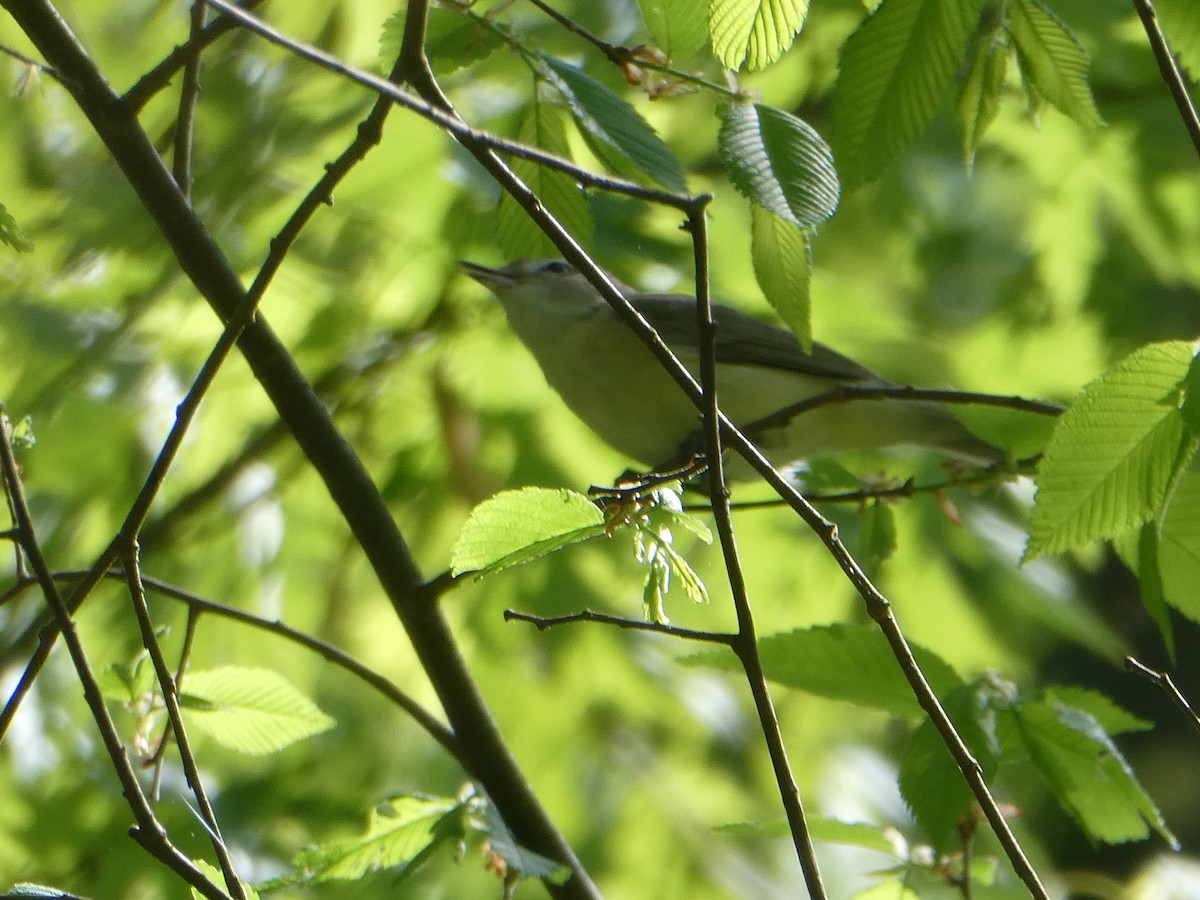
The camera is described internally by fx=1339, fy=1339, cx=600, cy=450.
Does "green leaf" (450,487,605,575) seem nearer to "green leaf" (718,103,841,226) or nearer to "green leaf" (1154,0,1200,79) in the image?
"green leaf" (718,103,841,226)

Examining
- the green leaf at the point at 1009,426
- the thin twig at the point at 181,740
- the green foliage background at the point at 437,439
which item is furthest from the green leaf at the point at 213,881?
the green foliage background at the point at 437,439

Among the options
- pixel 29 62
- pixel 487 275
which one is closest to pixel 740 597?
pixel 29 62

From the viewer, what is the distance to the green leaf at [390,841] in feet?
5.46

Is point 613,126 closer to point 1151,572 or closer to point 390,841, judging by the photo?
point 1151,572

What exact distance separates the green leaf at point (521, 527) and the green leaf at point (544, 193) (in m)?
0.36

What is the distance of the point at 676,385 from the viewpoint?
10.8 feet

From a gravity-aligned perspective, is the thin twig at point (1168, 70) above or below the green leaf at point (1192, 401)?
above

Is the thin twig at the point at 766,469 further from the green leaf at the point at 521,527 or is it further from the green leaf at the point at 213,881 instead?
the green leaf at the point at 213,881

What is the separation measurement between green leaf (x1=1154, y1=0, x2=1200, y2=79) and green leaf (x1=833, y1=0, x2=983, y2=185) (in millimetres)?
237

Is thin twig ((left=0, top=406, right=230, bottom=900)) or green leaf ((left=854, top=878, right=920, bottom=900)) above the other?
thin twig ((left=0, top=406, right=230, bottom=900))

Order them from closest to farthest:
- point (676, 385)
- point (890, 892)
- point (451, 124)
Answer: point (451, 124) < point (890, 892) < point (676, 385)

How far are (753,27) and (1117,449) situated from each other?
0.53 meters

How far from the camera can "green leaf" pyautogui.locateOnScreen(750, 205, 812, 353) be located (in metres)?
1.44

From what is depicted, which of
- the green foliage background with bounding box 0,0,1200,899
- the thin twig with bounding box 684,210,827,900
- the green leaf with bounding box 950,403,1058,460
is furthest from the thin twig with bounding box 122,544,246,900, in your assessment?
the green foliage background with bounding box 0,0,1200,899
